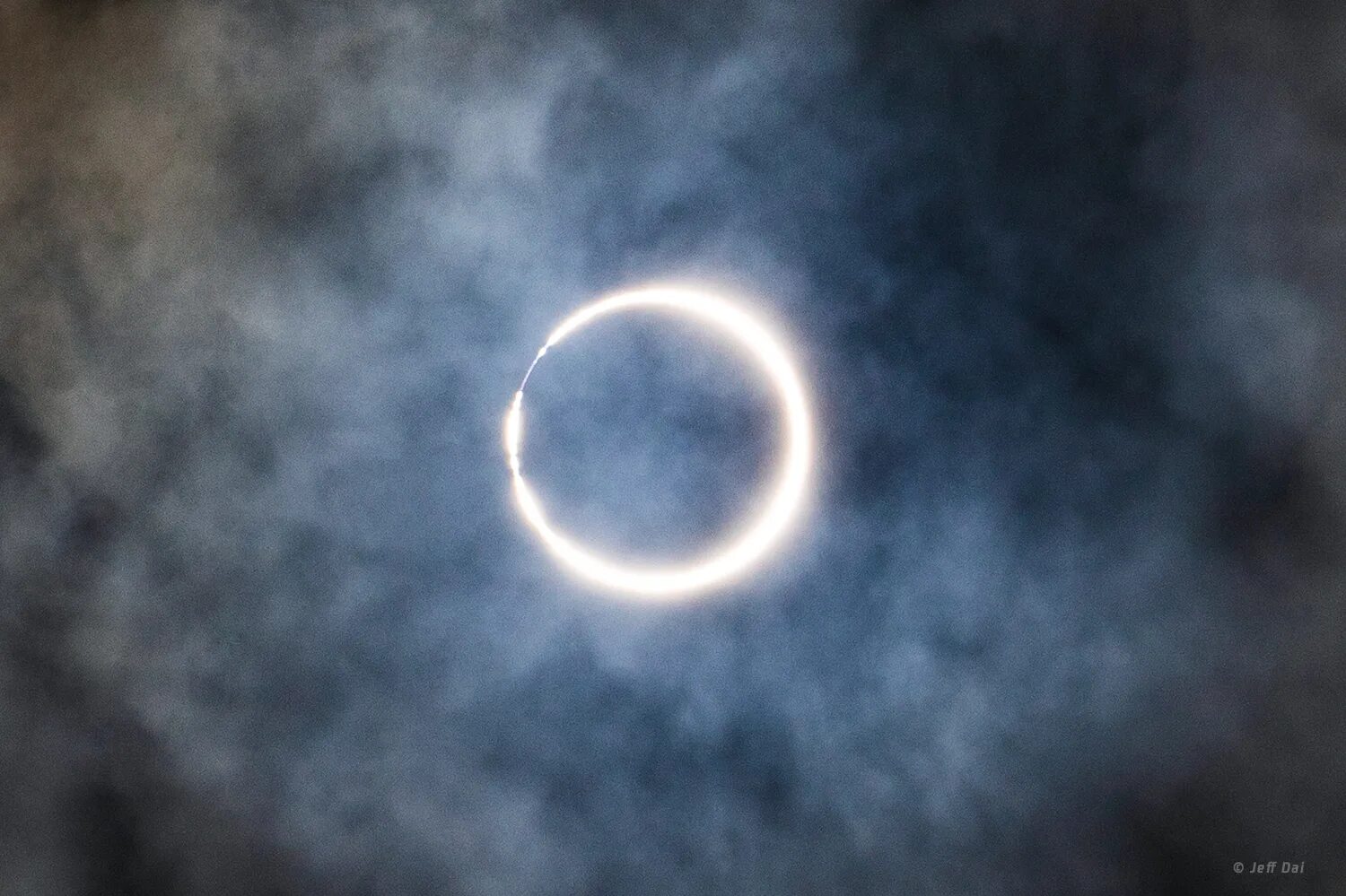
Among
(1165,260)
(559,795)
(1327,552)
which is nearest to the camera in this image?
(1327,552)

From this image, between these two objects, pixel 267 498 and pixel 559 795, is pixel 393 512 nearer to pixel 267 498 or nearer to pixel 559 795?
pixel 267 498

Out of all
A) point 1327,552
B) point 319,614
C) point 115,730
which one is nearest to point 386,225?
point 319,614

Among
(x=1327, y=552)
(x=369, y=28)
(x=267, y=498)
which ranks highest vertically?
(x=369, y=28)

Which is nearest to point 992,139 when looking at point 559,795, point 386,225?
point 386,225

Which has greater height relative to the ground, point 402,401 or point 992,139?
point 992,139

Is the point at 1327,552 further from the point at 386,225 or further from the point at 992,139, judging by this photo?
the point at 386,225

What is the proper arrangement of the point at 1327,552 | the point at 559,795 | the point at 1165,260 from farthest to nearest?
1. the point at 559,795
2. the point at 1165,260
3. the point at 1327,552

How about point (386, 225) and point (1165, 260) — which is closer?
point (1165, 260)
